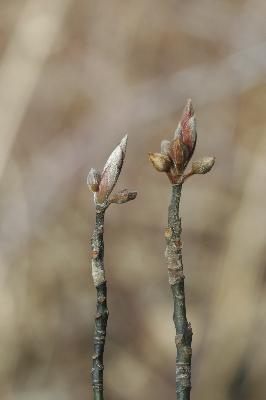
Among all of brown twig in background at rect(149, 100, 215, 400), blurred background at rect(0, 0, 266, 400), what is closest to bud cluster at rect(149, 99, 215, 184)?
brown twig in background at rect(149, 100, 215, 400)

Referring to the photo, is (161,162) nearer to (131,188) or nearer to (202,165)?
(202,165)

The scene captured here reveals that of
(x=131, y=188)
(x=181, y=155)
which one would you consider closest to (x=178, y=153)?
(x=181, y=155)

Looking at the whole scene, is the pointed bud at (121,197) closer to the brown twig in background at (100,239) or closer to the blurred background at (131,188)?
the brown twig in background at (100,239)

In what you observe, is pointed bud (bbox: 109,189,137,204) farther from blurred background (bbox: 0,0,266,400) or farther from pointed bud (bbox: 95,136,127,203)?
blurred background (bbox: 0,0,266,400)

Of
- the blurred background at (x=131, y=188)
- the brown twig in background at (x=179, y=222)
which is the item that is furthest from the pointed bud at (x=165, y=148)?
the blurred background at (x=131, y=188)

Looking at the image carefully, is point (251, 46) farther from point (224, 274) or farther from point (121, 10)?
point (224, 274)

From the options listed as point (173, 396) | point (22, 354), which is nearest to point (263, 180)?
point (173, 396)
